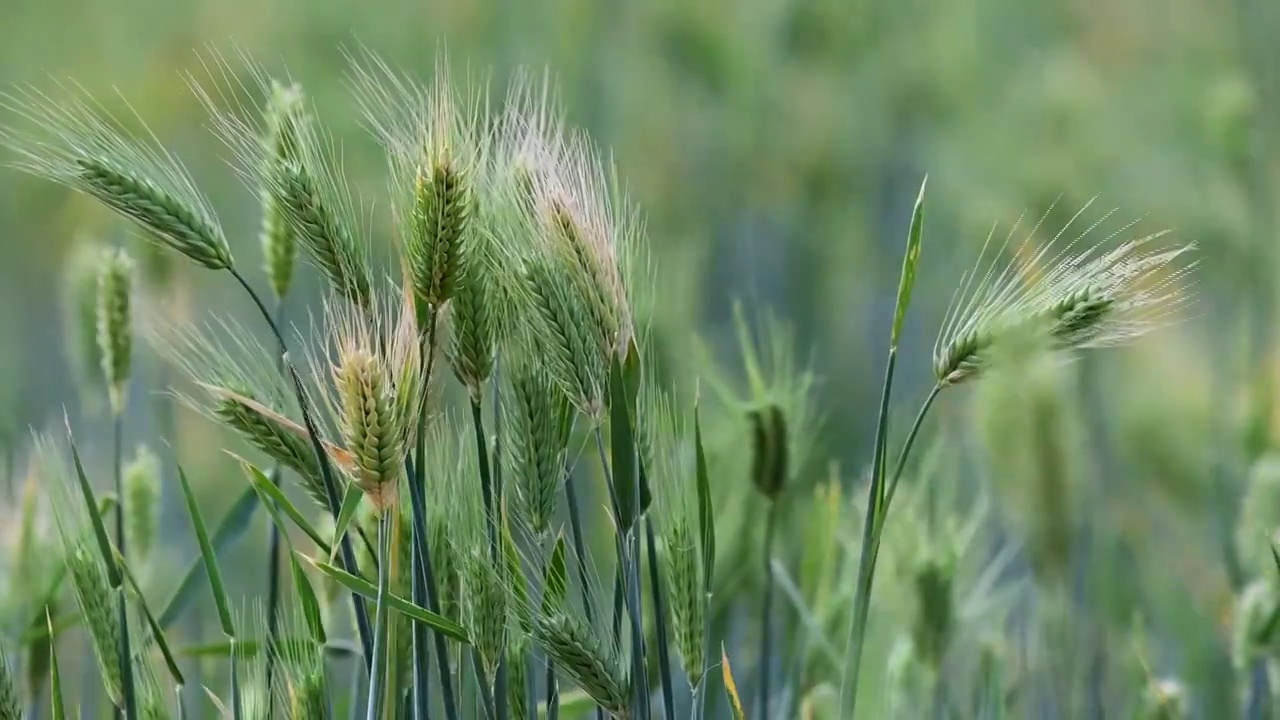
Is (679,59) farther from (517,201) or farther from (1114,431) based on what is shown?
(517,201)

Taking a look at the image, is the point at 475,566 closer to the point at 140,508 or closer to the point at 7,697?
the point at 7,697

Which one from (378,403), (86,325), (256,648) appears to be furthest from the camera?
(86,325)

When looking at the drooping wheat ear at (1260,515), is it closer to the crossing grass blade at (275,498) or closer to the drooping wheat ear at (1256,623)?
the drooping wheat ear at (1256,623)

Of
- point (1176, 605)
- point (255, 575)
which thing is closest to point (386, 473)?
point (1176, 605)

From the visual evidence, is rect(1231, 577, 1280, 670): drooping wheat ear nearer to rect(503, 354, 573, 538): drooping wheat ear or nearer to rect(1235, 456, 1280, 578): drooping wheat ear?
rect(1235, 456, 1280, 578): drooping wheat ear

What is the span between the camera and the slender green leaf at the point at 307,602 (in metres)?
0.45

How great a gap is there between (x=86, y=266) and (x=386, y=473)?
545 millimetres

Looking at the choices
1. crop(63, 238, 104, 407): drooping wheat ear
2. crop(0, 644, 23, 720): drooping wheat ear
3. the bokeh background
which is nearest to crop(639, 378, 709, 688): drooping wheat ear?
crop(0, 644, 23, 720): drooping wheat ear

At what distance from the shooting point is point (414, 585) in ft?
1.43

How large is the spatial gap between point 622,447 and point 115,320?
0.95 feet

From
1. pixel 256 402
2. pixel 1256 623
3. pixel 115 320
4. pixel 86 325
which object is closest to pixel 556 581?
pixel 256 402

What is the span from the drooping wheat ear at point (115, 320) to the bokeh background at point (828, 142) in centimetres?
59

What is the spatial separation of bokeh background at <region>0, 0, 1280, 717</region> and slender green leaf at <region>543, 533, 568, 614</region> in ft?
2.19

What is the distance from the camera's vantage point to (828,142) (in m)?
1.74
